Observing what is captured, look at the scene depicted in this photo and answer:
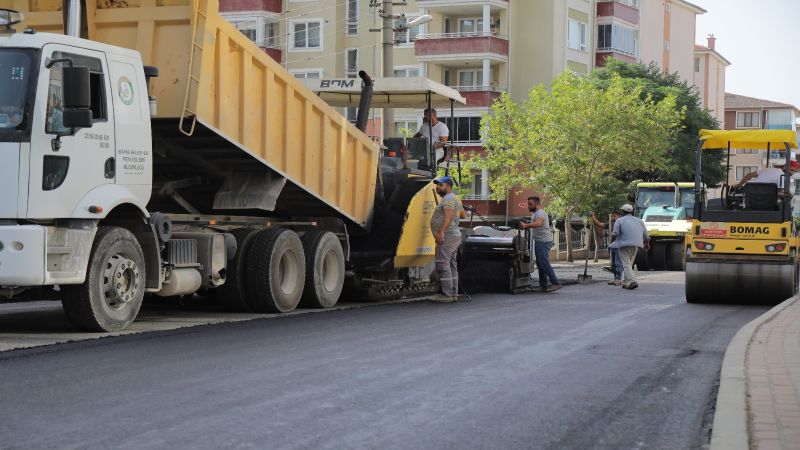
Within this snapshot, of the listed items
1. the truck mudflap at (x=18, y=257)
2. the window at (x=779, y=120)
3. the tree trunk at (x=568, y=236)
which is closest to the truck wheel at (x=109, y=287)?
the truck mudflap at (x=18, y=257)

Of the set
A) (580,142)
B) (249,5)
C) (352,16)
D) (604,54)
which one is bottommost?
(580,142)

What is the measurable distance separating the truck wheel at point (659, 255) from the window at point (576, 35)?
87.6 feet

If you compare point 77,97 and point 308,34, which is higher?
point 308,34

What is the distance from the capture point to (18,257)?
1065 centimetres

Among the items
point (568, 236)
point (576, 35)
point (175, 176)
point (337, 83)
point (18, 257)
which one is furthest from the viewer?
point (576, 35)

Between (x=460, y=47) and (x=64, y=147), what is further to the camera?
(x=460, y=47)

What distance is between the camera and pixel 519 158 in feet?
163

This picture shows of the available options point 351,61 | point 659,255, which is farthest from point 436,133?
point 351,61

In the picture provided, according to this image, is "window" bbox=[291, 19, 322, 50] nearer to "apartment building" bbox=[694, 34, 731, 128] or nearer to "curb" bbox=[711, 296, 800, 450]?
"apartment building" bbox=[694, 34, 731, 128]

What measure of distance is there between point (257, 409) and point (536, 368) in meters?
2.86

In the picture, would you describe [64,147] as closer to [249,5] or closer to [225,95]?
[225,95]

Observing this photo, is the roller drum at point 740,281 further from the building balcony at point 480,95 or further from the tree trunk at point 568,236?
the building balcony at point 480,95

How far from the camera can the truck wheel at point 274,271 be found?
567 inches

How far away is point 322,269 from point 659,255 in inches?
925
